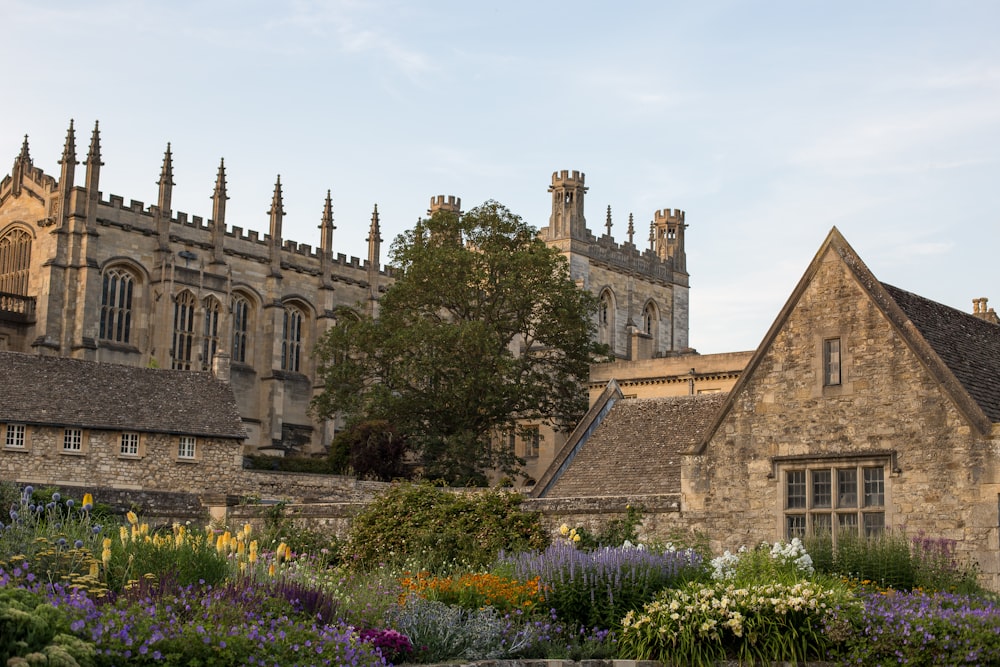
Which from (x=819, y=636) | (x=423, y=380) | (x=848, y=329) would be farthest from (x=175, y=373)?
(x=819, y=636)

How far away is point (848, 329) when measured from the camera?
805 inches

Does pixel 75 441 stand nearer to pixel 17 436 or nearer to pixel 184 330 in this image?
pixel 17 436

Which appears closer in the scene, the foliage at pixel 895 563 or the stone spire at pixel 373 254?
the foliage at pixel 895 563

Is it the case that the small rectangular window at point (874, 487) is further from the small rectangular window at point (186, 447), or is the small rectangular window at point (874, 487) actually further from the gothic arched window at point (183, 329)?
the gothic arched window at point (183, 329)

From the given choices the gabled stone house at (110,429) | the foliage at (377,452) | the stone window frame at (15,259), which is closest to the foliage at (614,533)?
the gabled stone house at (110,429)

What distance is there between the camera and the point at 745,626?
14.1 m

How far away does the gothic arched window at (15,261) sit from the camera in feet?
222

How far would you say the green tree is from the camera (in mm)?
49625

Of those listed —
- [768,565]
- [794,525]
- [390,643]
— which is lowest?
[390,643]

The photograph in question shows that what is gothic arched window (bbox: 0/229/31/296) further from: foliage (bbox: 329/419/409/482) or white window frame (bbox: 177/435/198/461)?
white window frame (bbox: 177/435/198/461)

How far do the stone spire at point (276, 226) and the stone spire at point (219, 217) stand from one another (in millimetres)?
3429

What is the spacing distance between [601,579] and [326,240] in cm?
6496

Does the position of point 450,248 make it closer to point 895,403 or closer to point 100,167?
point 100,167

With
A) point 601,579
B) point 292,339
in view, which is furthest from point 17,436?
point 292,339
